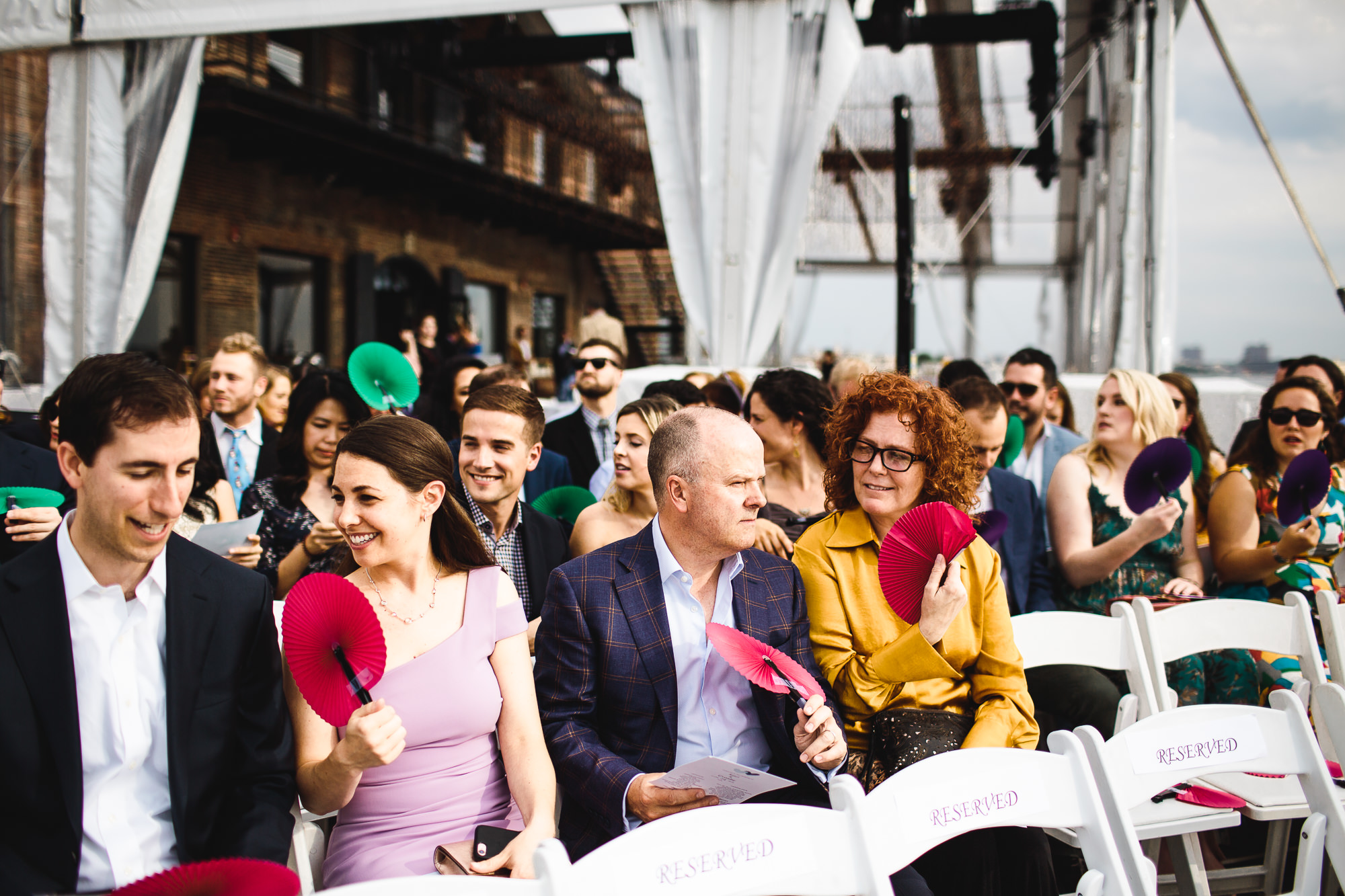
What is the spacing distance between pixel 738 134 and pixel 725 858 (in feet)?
17.1

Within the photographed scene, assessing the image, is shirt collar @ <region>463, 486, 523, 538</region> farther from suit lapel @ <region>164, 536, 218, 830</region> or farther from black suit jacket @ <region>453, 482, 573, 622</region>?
suit lapel @ <region>164, 536, 218, 830</region>

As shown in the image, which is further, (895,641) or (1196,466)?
(1196,466)

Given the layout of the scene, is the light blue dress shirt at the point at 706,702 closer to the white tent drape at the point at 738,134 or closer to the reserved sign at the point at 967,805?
the reserved sign at the point at 967,805

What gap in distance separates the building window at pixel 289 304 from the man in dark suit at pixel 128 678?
11617 millimetres

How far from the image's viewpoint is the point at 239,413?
4.29 meters

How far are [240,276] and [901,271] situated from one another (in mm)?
9405

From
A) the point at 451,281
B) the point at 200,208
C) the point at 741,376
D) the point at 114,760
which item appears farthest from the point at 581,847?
the point at 451,281

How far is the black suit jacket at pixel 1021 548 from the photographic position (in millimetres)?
3309

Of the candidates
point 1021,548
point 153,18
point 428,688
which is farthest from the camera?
point 153,18

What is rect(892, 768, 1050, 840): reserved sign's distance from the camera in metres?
1.63

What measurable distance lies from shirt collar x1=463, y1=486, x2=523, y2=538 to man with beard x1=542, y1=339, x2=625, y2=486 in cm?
164

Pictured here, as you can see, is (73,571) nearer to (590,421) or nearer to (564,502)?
(564,502)

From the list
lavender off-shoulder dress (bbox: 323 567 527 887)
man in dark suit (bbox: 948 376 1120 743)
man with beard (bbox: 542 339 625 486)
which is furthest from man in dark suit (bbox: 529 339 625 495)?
lavender off-shoulder dress (bbox: 323 567 527 887)

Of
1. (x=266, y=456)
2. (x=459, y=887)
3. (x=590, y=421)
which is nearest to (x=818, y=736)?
(x=459, y=887)
